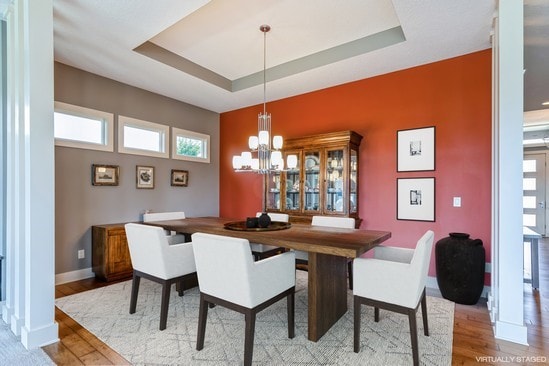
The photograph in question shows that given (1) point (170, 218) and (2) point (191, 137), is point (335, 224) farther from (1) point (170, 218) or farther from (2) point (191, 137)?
(2) point (191, 137)

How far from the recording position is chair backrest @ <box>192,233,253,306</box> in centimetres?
178

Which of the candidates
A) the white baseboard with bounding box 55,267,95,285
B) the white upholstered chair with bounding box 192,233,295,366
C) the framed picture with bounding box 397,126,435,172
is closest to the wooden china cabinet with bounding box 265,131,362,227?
the framed picture with bounding box 397,126,435,172

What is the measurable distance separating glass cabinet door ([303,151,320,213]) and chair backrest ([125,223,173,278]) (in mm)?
2191

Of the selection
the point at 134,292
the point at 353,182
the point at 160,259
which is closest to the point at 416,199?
the point at 353,182

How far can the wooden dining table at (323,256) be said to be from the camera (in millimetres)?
1954

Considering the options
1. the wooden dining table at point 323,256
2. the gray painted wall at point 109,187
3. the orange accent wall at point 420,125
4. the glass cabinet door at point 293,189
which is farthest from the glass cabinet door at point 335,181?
the gray painted wall at point 109,187

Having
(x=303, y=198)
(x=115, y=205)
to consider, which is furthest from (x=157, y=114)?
(x=303, y=198)

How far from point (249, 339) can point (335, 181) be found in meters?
2.49

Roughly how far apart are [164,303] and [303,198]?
233 cm

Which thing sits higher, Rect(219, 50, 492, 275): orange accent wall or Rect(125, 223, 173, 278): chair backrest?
Rect(219, 50, 492, 275): orange accent wall

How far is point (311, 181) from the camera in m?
4.07

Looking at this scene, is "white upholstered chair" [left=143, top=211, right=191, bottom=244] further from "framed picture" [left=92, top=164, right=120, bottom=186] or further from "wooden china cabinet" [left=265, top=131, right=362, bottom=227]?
"wooden china cabinet" [left=265, top=131, right=362, bottom=227]

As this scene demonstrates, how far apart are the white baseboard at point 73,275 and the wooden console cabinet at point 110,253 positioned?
10 cm

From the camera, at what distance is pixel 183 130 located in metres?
4.95
